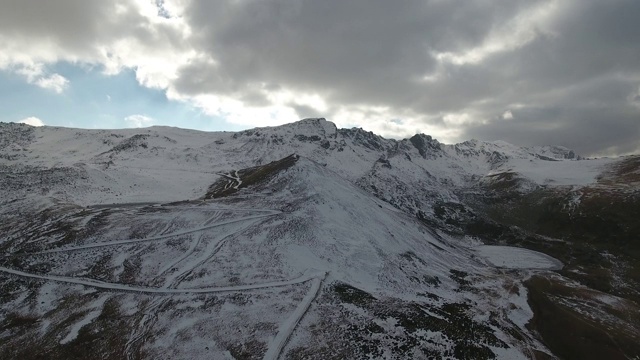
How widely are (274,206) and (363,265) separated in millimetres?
23023

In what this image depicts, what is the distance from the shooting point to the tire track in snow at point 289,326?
3085 cm

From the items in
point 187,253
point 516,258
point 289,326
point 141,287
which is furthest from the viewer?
point 516,258

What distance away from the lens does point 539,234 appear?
11875 centimetres

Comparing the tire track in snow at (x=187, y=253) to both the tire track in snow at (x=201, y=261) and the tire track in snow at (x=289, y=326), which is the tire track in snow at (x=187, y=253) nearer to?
the tire track in snow at (x=201, y=261)

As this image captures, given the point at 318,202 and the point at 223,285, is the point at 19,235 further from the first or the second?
the point at 318,202

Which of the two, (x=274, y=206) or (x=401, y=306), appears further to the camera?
(x=274, y=206)

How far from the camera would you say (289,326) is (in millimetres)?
34500

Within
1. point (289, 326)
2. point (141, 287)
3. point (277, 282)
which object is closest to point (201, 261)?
point (141, 287)

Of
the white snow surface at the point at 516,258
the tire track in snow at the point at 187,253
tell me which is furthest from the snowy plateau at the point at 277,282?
the white snow surface at the point at 516,258

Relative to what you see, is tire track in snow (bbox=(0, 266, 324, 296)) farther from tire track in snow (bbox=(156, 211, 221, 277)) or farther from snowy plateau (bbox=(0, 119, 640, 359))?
tire track in snow (bbox=(156, 211, 221, 277))

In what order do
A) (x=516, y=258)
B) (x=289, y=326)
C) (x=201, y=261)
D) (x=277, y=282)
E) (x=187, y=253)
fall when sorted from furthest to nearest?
(x=516, y=258), (x=187, y=253), (x=201, y=261), (x=277, y=282), (x=289, y=326)

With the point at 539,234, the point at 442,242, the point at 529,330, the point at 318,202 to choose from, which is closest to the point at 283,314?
the point at 529,330

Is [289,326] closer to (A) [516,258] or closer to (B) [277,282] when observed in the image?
(B) [277,282]

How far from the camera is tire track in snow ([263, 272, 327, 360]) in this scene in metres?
30.9
